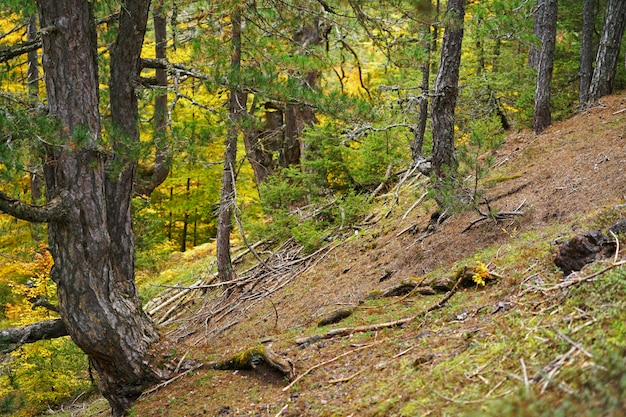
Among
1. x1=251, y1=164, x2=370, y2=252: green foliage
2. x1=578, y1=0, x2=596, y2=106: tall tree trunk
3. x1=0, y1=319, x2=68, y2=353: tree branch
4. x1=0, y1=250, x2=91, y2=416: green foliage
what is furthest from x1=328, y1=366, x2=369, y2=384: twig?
x1=578, y1=0, x2=596, y2=106: tall tree trunk

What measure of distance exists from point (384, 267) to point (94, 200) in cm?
384

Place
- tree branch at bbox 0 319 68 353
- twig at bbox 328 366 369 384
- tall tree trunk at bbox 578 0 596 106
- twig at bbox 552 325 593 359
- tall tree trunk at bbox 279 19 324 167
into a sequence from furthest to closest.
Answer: tall tree trunk at bbox 279 19 324 167 < tall tree trunk at bbox 578 0 596 106 < tree branch at bbox 0 319 68 353 < twig at bbox 328 366 369 384 < twig at bbox 552 325 593 359

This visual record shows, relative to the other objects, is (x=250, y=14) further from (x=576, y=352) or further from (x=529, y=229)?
(x=576, y=352)

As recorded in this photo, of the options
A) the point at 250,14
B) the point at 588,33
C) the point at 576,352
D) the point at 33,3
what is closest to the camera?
the point at 576,352

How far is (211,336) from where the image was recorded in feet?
26.0

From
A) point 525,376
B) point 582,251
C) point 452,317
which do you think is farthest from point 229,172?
point 525,376

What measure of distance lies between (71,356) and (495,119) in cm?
895

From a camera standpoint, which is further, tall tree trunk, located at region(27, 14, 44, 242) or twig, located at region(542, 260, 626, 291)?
tall tree trunk, located at region(27, 14, 44, 242)

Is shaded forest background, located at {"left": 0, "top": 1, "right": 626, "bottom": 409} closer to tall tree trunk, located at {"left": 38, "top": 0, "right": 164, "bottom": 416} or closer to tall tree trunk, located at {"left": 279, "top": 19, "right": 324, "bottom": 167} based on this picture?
tall tree trunk, located at {"left": 279, "top": 19, "right": 324, "bottom": 167}

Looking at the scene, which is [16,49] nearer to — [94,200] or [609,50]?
[94,200]

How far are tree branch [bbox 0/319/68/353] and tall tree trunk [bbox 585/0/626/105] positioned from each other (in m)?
10.5

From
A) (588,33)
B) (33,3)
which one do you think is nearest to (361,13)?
(33,3)

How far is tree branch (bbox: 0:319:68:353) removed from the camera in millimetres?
5855

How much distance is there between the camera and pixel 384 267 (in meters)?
7.50
